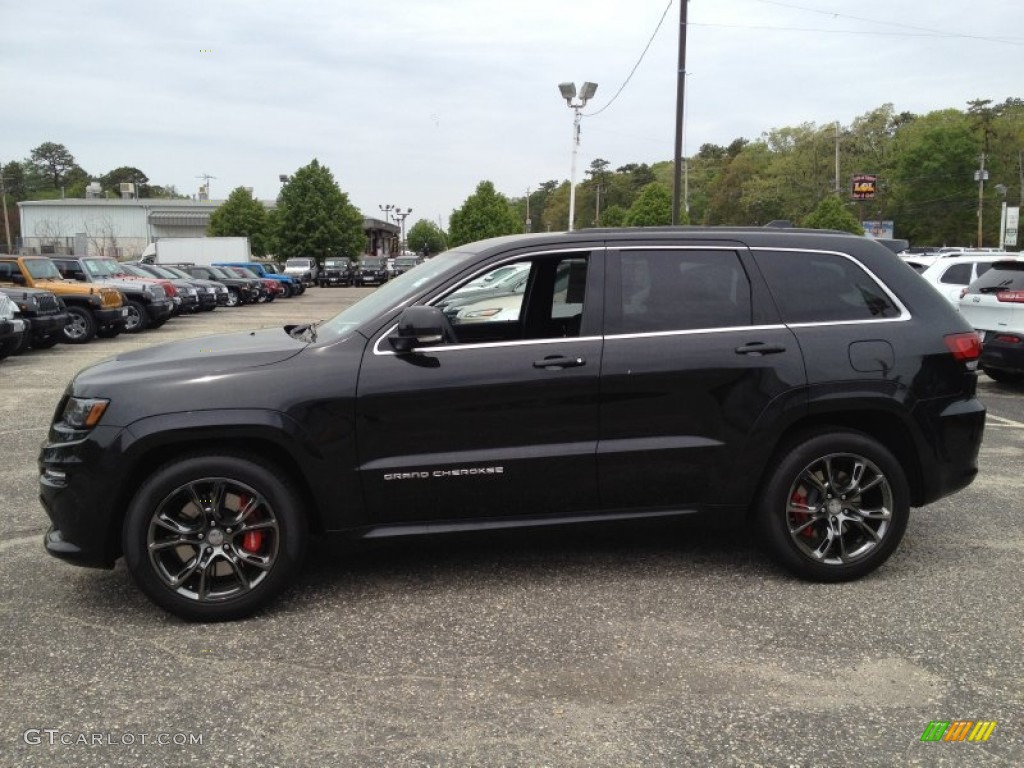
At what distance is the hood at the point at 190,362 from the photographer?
3.86 m

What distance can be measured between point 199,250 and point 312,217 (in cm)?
2062

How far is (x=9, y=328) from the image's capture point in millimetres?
12211

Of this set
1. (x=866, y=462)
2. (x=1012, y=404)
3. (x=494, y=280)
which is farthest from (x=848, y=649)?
(x=1012, y=404)

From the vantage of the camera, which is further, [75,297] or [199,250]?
[199,250]

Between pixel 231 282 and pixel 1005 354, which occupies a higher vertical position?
pixel 231 282

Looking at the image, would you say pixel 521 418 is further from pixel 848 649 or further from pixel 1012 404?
pixel 1012 404

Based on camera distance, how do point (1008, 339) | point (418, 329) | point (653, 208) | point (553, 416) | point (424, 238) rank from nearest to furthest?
point (418, 329) → point (553, 416) → point (1008, 339) → point (653, 208) → point (424, 238)

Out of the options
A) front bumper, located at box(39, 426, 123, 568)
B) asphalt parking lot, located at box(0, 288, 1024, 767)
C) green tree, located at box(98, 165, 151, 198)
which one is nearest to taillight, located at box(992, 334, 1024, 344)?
asphalt parking lot, located at box(0, 288, 1024, 767)

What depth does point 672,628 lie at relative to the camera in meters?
3.81

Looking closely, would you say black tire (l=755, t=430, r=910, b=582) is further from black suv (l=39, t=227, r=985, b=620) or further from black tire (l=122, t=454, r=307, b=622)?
black tire (l=122, t=454, r=307, b=622)

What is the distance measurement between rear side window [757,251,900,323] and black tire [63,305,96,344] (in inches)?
606

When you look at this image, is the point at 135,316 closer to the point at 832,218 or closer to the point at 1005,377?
the point at 1005,377

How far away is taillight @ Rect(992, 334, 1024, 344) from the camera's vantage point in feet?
32.5

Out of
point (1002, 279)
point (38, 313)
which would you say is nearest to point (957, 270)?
point (1002, 279)
